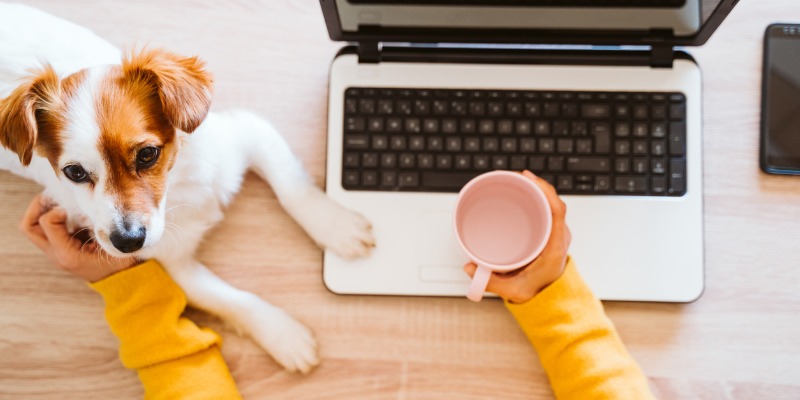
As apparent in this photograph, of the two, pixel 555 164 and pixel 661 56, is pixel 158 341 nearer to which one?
pixel 555 164

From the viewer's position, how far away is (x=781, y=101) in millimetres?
990

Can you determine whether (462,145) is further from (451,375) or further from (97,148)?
(97,148)

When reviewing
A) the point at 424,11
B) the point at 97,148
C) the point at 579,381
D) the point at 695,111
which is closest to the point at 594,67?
the point at 695,111

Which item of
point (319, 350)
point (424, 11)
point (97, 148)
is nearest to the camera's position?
point (97, 148)

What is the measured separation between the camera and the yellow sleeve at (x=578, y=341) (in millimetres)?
878

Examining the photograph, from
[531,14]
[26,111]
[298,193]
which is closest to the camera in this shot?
[26,111]

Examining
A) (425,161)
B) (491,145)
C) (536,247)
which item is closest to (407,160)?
(425,161)

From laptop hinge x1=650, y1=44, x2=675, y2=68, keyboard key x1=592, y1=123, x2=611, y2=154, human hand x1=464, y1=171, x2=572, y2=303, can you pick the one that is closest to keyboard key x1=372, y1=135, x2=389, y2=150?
human hand x1=464, y1=171, x2=572, y2=303

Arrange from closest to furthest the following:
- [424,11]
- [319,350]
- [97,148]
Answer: [97,148] < [424,11] < [319,350]

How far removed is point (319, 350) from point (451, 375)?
0.21 metres

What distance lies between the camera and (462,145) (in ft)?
3.09

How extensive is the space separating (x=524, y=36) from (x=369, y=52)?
0.77ft

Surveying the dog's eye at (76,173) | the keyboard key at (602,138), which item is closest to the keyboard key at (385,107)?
the keyboard key at (602,138)

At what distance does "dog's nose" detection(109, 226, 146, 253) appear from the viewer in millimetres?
796
